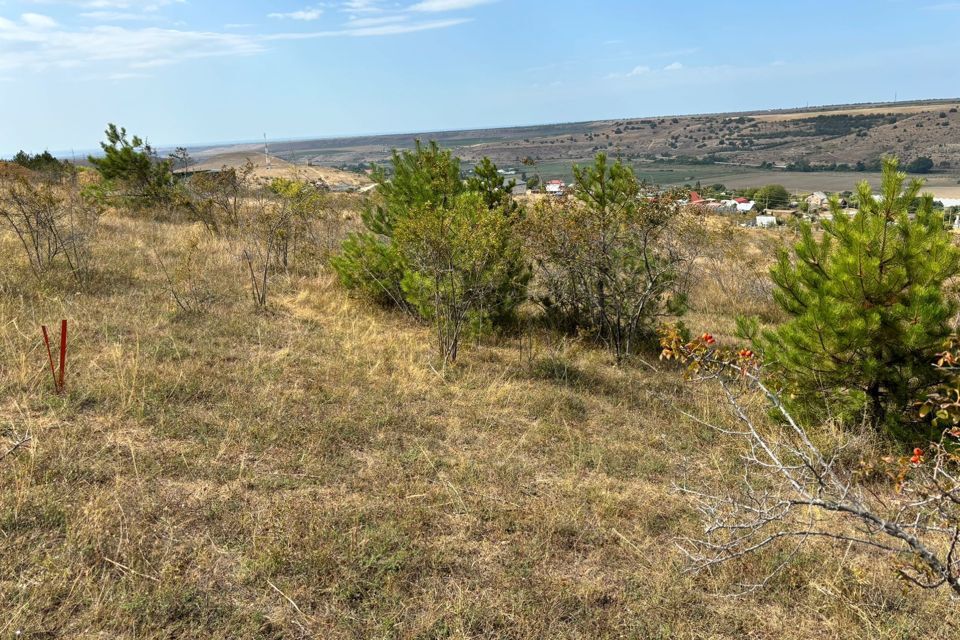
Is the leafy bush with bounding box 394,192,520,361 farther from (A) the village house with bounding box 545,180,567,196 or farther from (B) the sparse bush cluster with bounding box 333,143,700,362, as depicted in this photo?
(A) the village house with bounding box 545,180,567,196

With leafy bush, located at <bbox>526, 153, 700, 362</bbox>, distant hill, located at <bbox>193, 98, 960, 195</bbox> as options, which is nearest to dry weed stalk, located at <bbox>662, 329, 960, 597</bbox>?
leafy bush, located at <bbox>526, 153, 700, 362</bbox>

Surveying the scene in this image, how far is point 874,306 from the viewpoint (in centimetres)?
452

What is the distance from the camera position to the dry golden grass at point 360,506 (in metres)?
2.77

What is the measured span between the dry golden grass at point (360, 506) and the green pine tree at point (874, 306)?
1101 millimetres

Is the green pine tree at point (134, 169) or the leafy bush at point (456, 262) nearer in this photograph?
the leafy bush at point (456, 262)

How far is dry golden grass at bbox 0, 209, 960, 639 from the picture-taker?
2.77m

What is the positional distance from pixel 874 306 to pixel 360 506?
4115 millimetres

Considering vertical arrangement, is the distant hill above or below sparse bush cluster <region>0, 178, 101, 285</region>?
above

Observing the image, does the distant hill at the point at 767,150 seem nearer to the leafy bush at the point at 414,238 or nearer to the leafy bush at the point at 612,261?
the leafy bush at the point at 414,238

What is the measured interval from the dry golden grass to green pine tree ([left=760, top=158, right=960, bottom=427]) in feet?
3.61

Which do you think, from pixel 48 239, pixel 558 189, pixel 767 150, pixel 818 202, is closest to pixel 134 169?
pixel 48 239

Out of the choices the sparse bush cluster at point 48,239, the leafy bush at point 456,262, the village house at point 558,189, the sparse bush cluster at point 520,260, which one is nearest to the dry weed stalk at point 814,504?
the sparse bush cluster at point 520,260

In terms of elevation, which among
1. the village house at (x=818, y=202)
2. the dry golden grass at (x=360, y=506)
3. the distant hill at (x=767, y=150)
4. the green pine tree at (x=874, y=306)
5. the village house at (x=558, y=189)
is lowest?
the dry golden grass at (x=360, y=506)

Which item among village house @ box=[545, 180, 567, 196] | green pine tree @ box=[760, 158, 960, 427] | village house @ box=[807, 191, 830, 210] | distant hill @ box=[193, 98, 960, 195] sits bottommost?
green pine tree @ box=[760, 158, 960, 427]
